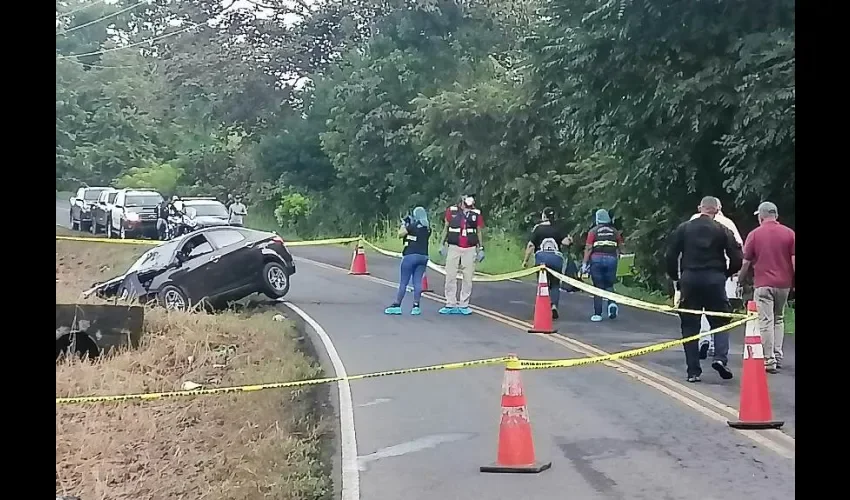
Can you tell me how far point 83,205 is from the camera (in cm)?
1352

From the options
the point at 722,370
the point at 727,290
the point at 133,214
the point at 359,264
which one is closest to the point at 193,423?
the point at 722,370

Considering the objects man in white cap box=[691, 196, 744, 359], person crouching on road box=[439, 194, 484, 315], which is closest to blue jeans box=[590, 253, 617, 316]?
person crouching on road box=[439, 194, 484, 315]

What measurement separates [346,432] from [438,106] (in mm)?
17323

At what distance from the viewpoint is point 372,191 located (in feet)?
91.4

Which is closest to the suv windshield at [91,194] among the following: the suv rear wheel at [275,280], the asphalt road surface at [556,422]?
the suv rear wheel at [275,280]

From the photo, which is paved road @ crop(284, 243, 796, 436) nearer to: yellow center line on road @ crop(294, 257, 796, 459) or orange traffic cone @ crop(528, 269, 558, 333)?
yellow center line on road @ crop(294, 257, 796, 459)

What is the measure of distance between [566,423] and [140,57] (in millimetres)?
12677

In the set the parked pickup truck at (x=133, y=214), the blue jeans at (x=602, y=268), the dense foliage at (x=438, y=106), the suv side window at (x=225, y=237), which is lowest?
the blue jeans at (x=602, y=268)

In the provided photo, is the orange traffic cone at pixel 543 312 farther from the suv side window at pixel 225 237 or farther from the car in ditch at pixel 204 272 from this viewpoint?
the suv side window at pixel 225 237

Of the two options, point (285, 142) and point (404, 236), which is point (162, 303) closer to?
point (404, 236)

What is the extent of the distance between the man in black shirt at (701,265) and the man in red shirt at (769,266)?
0.32 m

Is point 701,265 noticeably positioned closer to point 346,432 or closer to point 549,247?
point 346,432

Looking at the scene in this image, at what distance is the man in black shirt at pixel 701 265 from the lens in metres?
9.11
